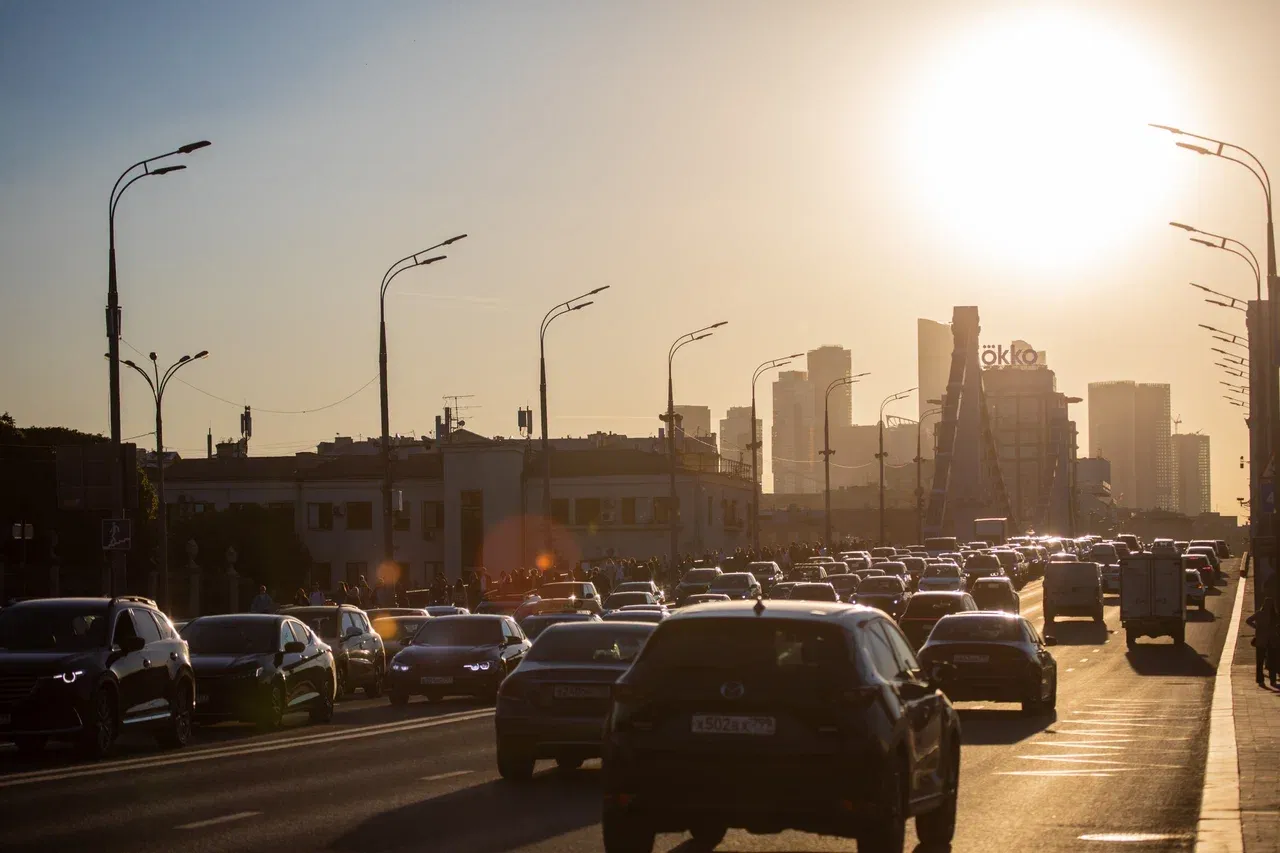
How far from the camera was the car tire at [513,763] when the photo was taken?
16.5 metres

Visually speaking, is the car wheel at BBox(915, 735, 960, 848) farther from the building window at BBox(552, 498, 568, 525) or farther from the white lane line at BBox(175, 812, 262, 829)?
the building window at BBox(552, 498, 568, 525)

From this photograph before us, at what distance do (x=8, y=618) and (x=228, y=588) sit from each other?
40.5 metres

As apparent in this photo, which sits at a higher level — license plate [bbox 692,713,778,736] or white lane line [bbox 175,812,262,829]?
license plate [bbox 692,713,778,736]

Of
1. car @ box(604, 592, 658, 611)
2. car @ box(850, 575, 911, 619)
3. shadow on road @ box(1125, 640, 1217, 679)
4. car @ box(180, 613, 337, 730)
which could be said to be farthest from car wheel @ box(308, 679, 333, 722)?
car @ box(850, 575, 911, 619)

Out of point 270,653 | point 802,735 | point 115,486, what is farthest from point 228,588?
point 802,735

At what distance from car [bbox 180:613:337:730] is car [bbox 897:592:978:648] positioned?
15933mm

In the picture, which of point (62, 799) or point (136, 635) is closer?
point (62, 799)

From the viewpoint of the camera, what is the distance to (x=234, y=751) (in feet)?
64.5

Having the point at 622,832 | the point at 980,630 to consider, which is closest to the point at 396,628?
the point at 980,630

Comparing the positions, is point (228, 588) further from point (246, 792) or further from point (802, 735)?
point (802, 735)

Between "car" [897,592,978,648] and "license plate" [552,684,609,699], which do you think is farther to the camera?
"car" [897,592,978,648]

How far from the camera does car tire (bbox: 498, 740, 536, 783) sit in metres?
16.5

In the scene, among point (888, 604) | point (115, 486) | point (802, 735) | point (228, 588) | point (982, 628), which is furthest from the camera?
point (228, 588)

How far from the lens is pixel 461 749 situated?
19797mm
